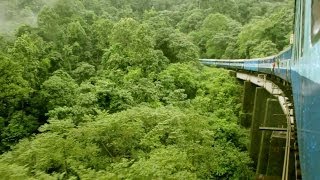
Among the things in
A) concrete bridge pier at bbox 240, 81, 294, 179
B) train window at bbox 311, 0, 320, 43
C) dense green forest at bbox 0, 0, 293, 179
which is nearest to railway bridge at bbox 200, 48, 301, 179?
concrete bridge pier at bbox 240, 81, 294, 179

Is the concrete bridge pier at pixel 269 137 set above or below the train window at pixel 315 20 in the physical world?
below

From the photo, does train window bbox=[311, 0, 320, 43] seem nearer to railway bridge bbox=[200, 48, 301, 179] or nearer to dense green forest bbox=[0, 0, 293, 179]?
railway bridge bbox=[200, 48, 301, 179]

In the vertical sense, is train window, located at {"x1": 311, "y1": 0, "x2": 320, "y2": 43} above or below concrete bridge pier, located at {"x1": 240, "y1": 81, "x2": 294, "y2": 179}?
above

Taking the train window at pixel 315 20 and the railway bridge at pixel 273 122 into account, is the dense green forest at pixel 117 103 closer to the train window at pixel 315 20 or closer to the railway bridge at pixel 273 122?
the railway bridge at pixel 273 122

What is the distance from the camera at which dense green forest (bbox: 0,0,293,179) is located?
12.8 m

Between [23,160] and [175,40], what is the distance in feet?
59.6

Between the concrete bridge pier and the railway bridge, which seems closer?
the railway bridge

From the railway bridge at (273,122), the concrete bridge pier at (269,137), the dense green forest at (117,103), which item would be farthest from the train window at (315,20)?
the concrete bridge pier at (269,137)

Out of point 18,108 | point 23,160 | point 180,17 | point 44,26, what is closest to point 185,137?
point 23,160

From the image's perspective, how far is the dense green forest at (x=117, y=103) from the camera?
42.0 ft

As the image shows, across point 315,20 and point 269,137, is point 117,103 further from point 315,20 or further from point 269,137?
point 315,20

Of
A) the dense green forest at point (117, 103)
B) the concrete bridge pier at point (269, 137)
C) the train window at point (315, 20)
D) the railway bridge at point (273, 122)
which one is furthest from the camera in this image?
the dense green forest at point (117, 103)

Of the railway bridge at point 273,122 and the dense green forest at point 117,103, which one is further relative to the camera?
the dense green forest at point 117,103

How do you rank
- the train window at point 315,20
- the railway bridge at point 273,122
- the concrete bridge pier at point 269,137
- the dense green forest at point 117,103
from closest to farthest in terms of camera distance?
the train window at point 315,20 < the railway bridge at point 273,122 < the concrete bridge pier at point 269,137 < the dense green forest at point 117,103
